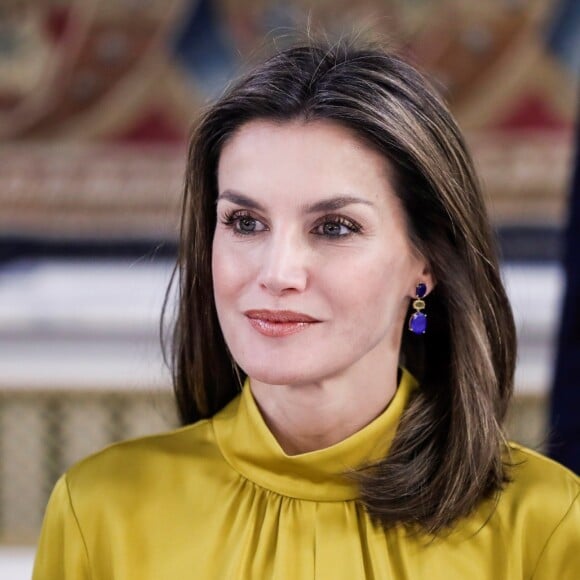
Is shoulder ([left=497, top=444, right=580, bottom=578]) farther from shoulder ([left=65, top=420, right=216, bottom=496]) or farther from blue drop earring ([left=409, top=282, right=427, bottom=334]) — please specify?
shoulder ([left=65, top=420, right=216, bottom=496])

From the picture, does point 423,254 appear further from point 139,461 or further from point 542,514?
point 139,461

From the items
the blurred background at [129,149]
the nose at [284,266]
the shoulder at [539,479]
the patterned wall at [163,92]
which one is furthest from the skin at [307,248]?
the patterned wall at [163,92]

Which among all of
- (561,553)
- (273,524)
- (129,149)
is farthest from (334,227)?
(129,149)

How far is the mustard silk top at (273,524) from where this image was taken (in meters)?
1.62

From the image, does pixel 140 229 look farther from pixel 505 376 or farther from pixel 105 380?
pixel 505 376

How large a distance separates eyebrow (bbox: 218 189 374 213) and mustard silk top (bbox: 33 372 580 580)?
32cm

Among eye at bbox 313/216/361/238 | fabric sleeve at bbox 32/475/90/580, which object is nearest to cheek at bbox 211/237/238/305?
eye at bbox 313/216/361/238

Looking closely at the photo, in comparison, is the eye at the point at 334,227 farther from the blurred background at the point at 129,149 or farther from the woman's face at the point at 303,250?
the blurred background at the point at 129,149

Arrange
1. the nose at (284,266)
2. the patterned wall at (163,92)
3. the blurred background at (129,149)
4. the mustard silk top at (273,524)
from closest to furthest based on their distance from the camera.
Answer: the nose at (284,266) < the mustard silk top at (273,524) < the blurred background at (129,149) < the patterned wall at (163,92)

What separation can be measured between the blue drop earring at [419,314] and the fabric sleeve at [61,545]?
566 mm

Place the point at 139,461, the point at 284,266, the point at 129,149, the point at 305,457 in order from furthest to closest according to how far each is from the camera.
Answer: the point at 129,149 < the point at 139,461 < the point at 305,457 < the point at 284,266

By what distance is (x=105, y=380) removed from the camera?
12.7ft

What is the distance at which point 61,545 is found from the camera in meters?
1.69

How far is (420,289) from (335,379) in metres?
0.19
